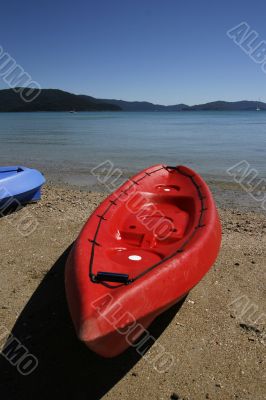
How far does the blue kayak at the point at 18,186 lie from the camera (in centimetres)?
787

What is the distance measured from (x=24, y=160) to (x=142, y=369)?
1506 centimetres

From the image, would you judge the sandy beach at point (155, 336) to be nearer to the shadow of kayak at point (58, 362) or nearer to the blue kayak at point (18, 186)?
the shadow of kayak at point (58, 362)

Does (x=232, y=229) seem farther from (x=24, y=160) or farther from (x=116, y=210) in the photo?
(x=24, y=160)

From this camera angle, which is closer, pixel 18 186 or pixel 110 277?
pixel 110 277

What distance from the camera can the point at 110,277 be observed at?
345 cm

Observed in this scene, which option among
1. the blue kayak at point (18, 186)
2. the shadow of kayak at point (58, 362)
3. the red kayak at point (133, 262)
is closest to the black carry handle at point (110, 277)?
the red kayak at point (133, 262)

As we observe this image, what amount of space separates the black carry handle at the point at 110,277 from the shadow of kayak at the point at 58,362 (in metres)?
0.84

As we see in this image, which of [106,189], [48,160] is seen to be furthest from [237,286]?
[48,160]

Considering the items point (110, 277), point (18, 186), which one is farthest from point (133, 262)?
point (18, 186)

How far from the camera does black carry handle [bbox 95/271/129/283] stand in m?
3.42

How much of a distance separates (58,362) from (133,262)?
1174 mm

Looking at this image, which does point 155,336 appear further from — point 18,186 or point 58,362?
point 18,186

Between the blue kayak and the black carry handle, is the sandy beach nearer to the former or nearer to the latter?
the black carry handle

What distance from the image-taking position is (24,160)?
57.2 ft
